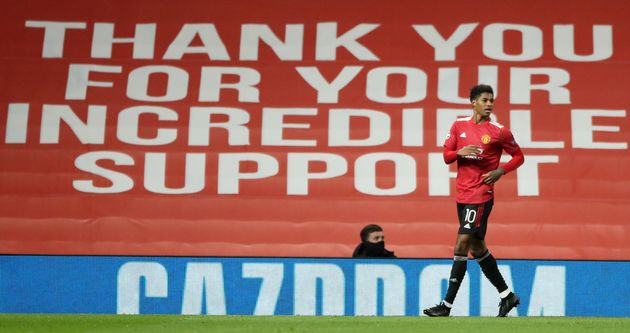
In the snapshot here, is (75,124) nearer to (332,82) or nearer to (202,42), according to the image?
(202,42)

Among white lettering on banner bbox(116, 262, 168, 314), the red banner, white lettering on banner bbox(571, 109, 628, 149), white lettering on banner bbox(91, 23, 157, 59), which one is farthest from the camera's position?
white lettering on banner bbox(91, 23, 157, 59)

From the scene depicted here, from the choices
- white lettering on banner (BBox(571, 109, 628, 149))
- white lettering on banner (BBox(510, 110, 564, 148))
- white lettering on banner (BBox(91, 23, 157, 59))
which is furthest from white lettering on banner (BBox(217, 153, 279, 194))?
white lettering on banner (BBox(571, 109, 628, 149))

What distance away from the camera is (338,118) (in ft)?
32.8

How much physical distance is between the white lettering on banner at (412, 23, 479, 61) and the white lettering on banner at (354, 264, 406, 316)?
326 centimetres

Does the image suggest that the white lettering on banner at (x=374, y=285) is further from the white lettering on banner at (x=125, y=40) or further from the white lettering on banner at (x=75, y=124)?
the white lettering on banner at (x=125, y=40)

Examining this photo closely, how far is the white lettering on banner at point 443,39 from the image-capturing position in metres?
10.3

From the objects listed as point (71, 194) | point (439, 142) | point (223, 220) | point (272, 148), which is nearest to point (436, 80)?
point (439, 142)

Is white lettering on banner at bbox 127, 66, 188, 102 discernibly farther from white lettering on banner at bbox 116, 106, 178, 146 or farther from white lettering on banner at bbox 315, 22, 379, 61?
white lettering on banner at bbox 315, 22, 379, 61

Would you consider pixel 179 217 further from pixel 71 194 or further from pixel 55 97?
pixel 55 97

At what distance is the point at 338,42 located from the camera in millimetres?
10398

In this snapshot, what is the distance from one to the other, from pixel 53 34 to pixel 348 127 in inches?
121

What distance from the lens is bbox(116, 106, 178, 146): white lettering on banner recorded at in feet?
32.5

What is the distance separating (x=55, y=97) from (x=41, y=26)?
85 centimetres

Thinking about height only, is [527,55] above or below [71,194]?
above
